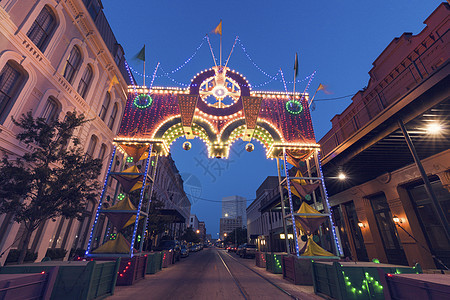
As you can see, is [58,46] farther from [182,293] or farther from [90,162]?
[182,293]

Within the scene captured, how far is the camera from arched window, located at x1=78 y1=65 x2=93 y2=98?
46.9 feet

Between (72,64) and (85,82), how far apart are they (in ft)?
5.04

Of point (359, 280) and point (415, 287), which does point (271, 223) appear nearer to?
point (359, 280)

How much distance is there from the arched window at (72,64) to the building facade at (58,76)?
60 mm

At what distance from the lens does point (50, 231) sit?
11727 millimetres

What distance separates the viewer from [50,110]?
1168cm

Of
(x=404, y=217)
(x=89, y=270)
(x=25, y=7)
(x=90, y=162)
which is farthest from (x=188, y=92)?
(x=404, y=217)

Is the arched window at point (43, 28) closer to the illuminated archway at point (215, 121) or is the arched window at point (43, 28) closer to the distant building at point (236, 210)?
the illuminated archway at point (215, 121)

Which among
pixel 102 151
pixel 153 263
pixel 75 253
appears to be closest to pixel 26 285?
pixel 153 263

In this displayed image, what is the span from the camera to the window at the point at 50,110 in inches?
446

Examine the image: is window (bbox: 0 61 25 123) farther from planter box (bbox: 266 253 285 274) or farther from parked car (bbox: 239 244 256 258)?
parked car (bbox: 239 244 256 258)

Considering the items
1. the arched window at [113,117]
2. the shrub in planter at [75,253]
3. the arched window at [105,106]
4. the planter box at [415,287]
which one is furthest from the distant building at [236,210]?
the planter box at [415,287]

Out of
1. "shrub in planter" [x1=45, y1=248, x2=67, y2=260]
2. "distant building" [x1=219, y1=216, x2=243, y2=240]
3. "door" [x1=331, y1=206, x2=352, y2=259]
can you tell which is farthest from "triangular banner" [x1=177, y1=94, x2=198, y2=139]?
"distant building" [x1=219, y1=216, x2=243, y2=240]

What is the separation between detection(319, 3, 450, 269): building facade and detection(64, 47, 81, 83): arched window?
Result: 1685 centimetres
